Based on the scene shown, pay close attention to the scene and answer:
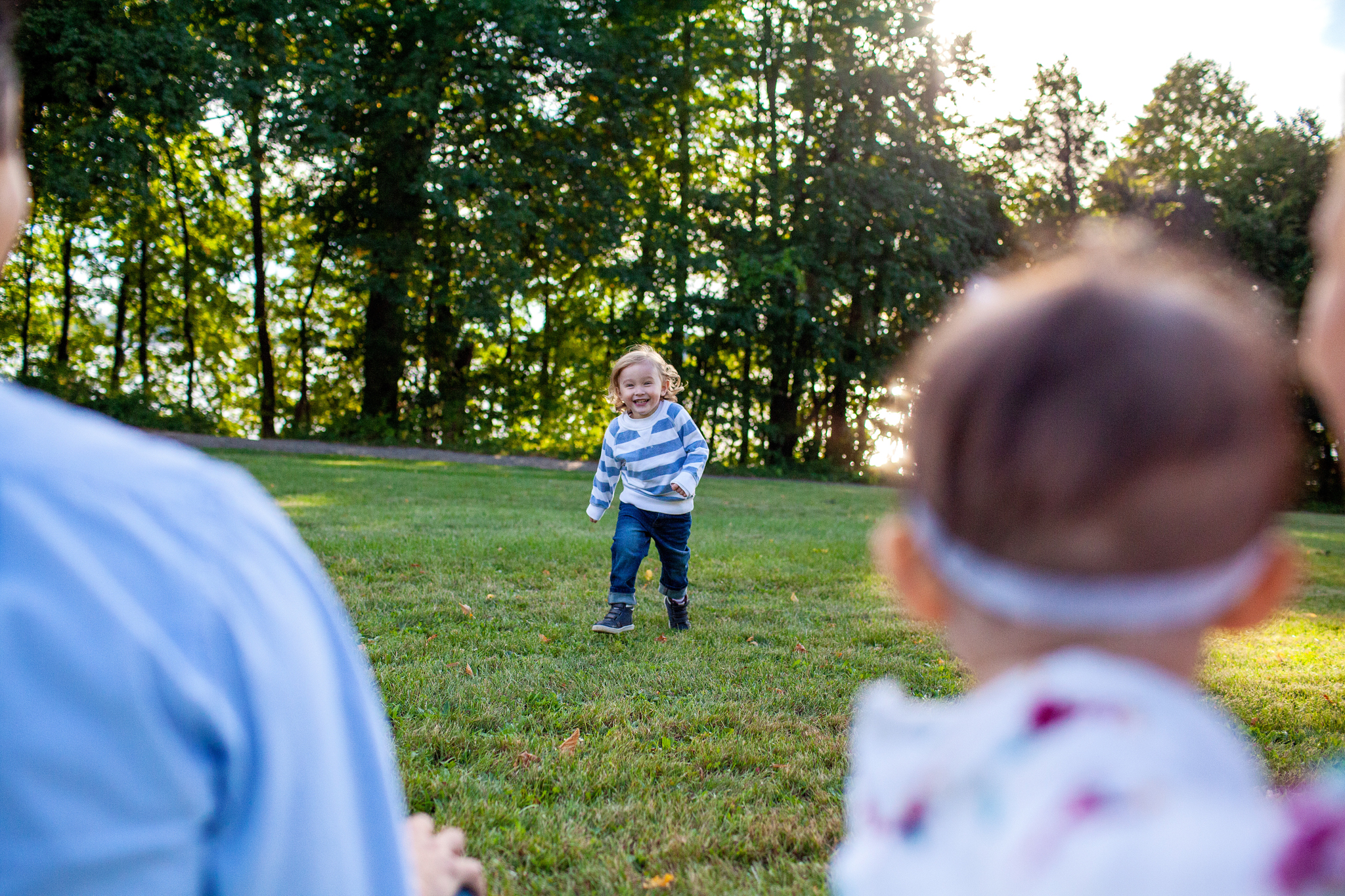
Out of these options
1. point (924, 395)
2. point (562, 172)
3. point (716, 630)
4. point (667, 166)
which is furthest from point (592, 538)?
point (667, 166)

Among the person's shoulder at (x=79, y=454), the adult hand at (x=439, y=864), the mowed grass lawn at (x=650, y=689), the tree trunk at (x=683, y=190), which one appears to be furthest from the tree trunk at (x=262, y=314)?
the person's shoulder at (x=79, y=454)

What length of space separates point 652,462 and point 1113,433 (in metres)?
5.06

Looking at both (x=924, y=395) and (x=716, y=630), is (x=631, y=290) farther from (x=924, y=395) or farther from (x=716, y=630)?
(x=924, y=395)

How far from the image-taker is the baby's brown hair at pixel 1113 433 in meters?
0.84

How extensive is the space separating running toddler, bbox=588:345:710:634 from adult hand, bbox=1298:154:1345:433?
4795mm

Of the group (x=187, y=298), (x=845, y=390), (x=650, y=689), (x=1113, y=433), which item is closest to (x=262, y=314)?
(x=187, y=298)

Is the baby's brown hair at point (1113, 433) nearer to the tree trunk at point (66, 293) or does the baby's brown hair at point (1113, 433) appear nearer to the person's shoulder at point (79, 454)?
the person's shoulder at point (79, 454)

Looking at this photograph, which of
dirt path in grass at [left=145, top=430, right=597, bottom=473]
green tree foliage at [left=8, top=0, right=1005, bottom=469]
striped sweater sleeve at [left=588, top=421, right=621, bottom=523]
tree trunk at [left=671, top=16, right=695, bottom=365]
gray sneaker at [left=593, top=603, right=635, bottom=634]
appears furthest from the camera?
tree trunk at [left=671, top=16, right=695, bottom=365]

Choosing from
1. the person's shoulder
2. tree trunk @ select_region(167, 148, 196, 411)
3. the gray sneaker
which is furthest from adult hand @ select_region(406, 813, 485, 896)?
tree trunk @ select_region(167, 148, 196, 411)

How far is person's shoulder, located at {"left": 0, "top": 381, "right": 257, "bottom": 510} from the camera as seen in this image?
2.27ft

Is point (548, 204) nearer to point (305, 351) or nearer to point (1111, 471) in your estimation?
point (305, 351)

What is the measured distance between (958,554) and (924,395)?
16 cm

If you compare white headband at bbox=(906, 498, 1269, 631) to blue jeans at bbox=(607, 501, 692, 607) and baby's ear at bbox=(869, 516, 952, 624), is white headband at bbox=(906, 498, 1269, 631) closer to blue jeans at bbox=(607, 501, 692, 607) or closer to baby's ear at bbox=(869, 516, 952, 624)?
baby's ear at bbox=(869, 516, 952, 624)

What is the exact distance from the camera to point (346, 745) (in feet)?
2.89
